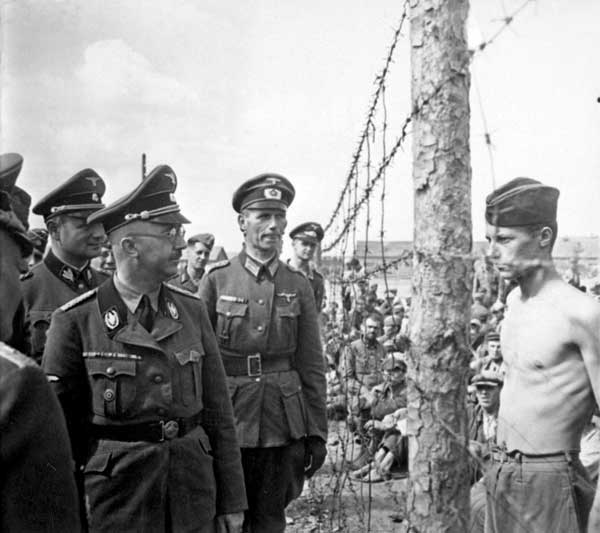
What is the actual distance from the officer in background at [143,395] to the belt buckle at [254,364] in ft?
3.31

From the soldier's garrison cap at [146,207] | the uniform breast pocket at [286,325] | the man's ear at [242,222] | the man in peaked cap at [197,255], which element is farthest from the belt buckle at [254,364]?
the man in peaked cap at [197,255]

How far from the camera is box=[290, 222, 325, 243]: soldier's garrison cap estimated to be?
24.5 ft

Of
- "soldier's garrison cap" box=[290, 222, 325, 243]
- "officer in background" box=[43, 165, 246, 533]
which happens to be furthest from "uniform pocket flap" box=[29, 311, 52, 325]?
"soldier's garrison cap" box=[290, 222, 325, 243]

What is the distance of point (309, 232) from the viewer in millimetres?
7547

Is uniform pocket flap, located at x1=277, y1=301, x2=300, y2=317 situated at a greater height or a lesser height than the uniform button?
greater

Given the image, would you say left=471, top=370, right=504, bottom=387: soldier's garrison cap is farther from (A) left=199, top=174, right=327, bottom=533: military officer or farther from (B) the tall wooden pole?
(B) the tall wooden pole

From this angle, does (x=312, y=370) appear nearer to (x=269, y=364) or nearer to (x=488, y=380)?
(x=269, y=364)

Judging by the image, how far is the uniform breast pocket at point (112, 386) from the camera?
2.69 meters

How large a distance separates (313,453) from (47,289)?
1997mm

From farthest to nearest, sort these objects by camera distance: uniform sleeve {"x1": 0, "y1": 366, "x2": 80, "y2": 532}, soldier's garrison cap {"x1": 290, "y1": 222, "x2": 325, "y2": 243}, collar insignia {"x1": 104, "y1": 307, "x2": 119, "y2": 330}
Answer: soldier's garrison cap {"x1": 290, "y1": 222, "x2": 325, "y2": 243}
collar insignia {"x1": 104, "y1": 307, "x2": 119, "y2": 330}
uniform sleeve {"x1": 0, "y1": 366, "x2": 80, "y2": 532}

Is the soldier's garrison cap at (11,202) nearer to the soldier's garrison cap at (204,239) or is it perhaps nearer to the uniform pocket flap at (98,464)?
the uniform pocket flap at (98,464)

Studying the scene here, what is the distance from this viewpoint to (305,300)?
4320mm

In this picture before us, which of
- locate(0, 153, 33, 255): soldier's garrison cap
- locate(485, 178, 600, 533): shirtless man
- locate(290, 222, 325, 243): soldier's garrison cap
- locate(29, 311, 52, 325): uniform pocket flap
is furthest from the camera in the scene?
locate(290, 222, 325, 243): soldier's garrison cap

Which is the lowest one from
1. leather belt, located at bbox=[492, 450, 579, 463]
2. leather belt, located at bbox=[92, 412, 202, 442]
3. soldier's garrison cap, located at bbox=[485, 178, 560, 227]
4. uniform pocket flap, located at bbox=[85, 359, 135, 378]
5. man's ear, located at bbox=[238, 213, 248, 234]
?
leather belt, located at bbox=[492, 450, 579, 463]
